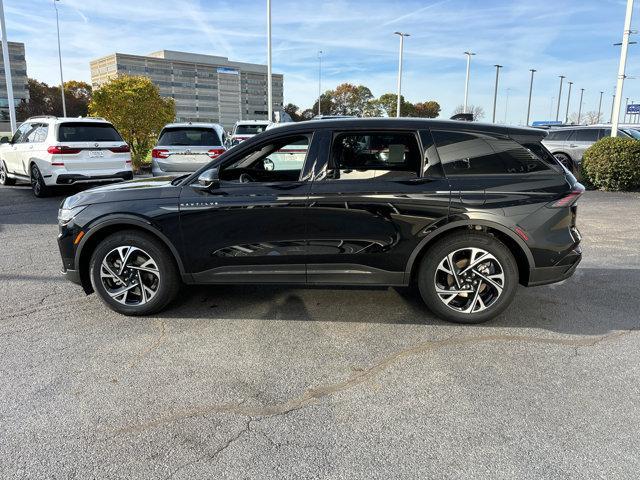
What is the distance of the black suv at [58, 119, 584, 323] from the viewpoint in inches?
157

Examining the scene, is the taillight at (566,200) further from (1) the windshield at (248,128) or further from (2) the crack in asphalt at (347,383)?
(1) the windshield at (248,128)

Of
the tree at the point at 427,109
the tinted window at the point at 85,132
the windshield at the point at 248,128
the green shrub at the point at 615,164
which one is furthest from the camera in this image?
the tree at the point at 427,109

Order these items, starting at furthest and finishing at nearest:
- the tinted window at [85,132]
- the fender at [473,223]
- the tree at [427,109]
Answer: the tree at [427,109], the tinted window at [85,132], the fender at [473,223]

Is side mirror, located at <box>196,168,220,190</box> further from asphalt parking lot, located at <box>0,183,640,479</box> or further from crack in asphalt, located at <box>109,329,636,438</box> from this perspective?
crack in asphalt, located at <box>109,329,636,438</box>

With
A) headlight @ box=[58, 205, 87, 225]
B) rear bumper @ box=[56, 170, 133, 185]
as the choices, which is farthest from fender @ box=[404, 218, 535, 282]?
rear bumper @ box=[56, 170, 133, 185]

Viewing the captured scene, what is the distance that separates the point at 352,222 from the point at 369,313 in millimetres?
932

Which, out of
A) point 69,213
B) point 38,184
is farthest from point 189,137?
point 69,213

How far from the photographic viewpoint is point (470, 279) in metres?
4.09

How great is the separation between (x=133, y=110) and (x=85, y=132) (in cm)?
698

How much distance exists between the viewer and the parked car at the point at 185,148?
1045cm

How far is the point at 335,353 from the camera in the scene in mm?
3656

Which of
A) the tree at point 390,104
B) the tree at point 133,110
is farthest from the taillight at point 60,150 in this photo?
the tree at point 390,104

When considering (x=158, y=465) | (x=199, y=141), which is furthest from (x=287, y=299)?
(x=199, y=141)

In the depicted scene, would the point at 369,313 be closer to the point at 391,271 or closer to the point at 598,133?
the point at 391,271
